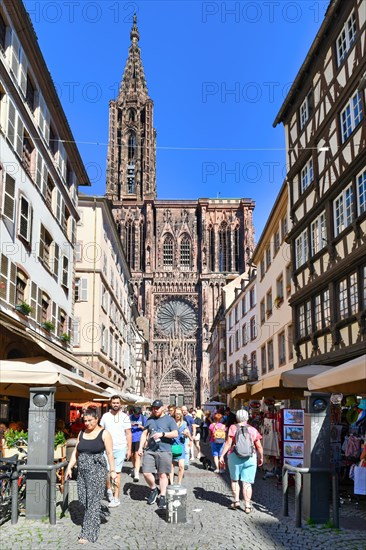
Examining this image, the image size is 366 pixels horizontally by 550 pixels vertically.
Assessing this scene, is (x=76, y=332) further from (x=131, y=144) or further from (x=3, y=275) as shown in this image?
(x=131, y=144)

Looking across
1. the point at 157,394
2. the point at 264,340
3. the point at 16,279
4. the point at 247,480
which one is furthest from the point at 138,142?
→ the point at 247,480

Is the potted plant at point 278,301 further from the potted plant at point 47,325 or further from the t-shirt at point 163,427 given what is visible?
the t-shirt at point 163,427

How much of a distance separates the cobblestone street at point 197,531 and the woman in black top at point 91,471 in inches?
8.9

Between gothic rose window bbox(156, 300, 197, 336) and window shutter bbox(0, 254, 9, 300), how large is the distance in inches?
2646

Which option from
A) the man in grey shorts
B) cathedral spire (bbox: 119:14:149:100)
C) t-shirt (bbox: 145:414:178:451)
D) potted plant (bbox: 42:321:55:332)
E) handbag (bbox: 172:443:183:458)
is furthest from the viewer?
cathedral spire (bbox: 119:14:149:100)

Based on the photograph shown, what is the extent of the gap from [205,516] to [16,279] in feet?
31.4

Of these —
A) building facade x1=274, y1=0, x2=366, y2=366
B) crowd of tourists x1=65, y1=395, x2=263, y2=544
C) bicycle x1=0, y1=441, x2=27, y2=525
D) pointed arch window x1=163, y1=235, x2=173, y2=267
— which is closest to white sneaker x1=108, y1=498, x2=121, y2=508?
crowd of tourists x1=65, y1=395, x2=263, y2=544

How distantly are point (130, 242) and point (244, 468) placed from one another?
245ft

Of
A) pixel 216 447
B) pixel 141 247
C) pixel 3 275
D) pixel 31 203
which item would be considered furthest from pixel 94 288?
pixel 141 247

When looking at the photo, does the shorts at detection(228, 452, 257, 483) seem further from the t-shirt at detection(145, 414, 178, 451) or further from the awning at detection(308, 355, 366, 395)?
the awning at detection(308, 355, 366, 395)

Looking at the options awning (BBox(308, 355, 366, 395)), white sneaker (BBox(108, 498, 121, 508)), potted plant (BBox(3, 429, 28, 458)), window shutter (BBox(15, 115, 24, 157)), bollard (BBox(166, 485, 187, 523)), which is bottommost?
white sneaker (BBox(108, 498, 121, 508))

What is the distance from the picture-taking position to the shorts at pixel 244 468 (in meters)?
9.32

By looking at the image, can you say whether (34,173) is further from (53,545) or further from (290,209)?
(53,545)

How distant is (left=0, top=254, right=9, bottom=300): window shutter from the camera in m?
15.0
